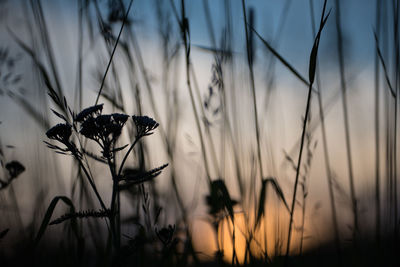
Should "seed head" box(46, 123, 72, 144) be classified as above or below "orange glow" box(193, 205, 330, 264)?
above

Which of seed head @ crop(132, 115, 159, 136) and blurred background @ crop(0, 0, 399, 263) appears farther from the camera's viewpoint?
blurred background @ crop(0, 0, 399, 263)

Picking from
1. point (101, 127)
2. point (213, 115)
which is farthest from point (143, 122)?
point (213, 115)

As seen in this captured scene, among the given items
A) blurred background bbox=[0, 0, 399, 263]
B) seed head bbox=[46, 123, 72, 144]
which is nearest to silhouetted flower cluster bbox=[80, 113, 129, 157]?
seed head bbox=[46, 123, 72, 144]

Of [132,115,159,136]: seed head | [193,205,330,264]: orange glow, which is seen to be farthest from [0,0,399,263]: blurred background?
[132,115,159,136]: seed head

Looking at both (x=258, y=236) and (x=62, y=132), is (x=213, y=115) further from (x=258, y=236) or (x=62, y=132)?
(x=62, y=132)

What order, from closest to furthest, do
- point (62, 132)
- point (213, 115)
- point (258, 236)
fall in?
point (62, 132)
point (258, 236)
point (213, 115)

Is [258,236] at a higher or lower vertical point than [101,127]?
lower

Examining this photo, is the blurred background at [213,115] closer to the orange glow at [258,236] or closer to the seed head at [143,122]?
the orange glow at [258,236]

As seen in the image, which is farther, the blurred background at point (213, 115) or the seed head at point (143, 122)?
the blurred background at point (213, 115)

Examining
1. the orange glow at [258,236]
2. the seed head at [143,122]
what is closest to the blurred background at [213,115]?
the orange glow at [258,236]

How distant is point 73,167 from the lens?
131 centimetres

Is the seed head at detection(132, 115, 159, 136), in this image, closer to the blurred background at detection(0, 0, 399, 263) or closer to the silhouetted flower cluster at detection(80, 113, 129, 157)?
the silhouetted flower cluster at detection(80, 113, 129, 157)

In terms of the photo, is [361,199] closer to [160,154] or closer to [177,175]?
[177,175]

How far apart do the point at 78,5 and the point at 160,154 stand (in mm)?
740
